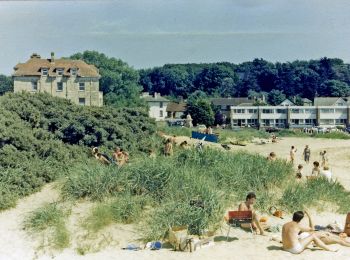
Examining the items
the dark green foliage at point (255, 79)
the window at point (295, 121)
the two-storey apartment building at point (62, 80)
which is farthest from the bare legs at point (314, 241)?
the dark green foliage at point (255, 79)

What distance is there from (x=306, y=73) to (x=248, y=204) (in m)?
111

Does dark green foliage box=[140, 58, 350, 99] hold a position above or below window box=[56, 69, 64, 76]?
above

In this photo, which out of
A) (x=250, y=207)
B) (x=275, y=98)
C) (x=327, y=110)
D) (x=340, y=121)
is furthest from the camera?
(x=275, y=98)

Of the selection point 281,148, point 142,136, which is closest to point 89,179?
point 142,136

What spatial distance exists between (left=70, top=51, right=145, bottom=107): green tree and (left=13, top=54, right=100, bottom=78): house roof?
13.1 meters

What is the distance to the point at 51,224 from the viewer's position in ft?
42.2

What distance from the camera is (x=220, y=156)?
58.9 feet

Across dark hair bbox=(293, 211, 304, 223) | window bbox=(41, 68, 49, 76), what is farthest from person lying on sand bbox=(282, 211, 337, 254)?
window bbox=(41, 68, 49, 76)

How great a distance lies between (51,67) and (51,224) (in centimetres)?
3441

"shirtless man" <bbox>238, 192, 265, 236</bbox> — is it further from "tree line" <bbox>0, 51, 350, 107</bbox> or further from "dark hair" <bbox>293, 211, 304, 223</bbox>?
"tree line" <bbox>0, 51, 350, 107</bbox>

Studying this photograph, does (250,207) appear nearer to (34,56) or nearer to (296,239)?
(296,239)

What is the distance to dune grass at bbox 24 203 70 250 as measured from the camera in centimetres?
1199

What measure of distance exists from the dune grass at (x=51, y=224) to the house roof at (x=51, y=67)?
3274 centimetres

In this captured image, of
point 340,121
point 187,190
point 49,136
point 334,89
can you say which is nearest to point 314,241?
point 187,190
